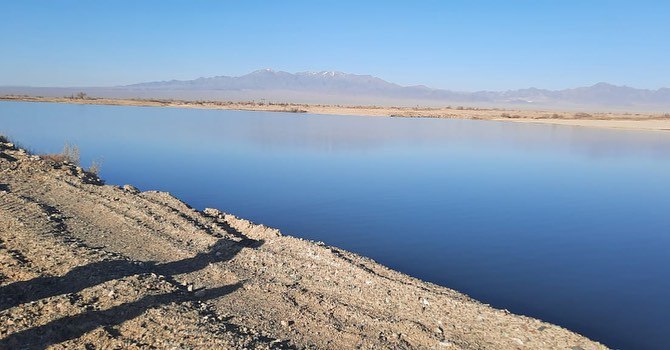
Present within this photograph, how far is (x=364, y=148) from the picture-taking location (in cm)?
2930

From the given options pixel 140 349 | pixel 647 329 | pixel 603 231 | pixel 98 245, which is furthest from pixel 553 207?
pixel 140 349

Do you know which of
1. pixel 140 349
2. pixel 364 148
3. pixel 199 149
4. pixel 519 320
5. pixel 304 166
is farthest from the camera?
pixel 364 148

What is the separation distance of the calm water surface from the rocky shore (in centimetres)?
157

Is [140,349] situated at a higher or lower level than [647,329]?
higher

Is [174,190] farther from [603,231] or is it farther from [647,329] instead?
[647,329]

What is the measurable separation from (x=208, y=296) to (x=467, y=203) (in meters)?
10.3

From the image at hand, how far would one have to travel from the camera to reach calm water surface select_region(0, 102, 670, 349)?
882cm

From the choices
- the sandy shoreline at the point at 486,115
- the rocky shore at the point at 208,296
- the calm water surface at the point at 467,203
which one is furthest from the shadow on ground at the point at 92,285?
the sandy shoreline at the point at 486,115

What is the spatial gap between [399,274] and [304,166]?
1366 centimetres

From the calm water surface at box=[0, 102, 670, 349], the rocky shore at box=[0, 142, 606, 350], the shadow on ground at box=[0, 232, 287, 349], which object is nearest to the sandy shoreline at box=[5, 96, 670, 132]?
the calm water surface at box=[0, 102, 670, 349]

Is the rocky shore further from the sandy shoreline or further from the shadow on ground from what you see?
the sandy shoreline

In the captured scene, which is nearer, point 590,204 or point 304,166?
point 590,204

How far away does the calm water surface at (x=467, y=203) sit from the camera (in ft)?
28.9

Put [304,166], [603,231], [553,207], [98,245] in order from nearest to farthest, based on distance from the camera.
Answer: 1. [98,245]
2. [603,231]
3. [553,207]
4. [304,166]
